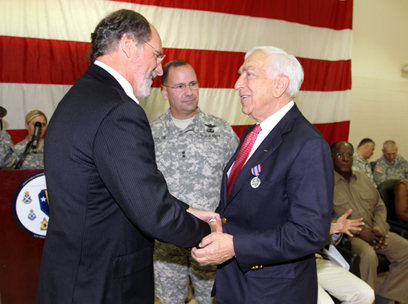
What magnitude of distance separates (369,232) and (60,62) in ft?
11.0

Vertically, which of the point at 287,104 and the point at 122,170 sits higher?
the point at 287,104

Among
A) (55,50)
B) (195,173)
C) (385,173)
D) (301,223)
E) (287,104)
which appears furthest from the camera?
(385,173)

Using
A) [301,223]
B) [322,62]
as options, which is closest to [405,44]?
[322,62]

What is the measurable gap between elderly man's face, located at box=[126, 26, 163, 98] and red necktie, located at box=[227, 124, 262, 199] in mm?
513

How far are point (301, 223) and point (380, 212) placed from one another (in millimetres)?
2424

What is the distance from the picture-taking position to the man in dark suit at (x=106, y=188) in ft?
3.20

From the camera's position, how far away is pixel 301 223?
1119mm

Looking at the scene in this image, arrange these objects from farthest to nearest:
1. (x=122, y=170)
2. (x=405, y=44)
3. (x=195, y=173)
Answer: (x=405, y=44), (x=195, y=173), (x=122, y=170)

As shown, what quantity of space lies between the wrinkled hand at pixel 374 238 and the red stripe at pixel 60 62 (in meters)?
2.12

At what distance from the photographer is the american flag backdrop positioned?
297 cm

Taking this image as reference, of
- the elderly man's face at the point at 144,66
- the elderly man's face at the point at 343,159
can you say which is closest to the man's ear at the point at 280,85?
the elderly man's face at the point at 144,66

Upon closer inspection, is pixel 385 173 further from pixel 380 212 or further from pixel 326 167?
pixel 326 167

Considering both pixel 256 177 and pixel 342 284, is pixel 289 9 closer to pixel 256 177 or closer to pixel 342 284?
pixel 342 284

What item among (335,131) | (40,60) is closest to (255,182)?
(40,60)
